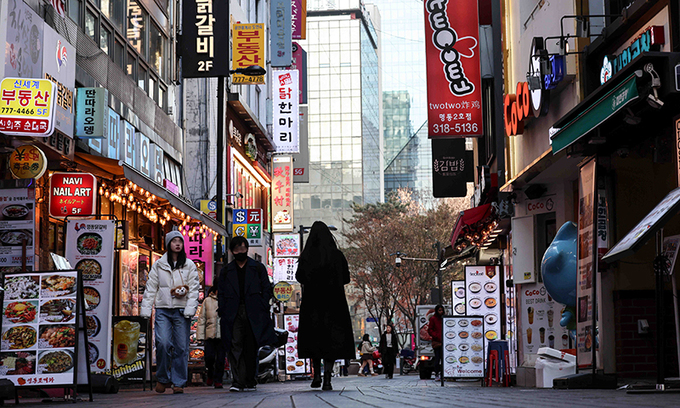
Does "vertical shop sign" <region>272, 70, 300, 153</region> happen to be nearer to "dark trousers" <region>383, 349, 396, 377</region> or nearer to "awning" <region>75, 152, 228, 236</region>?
"dark trousers" <region>383, 349, 396, 377</region>

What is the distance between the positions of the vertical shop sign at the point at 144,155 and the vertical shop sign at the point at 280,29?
18053 mm

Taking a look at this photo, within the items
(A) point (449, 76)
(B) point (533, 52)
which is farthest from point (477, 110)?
(B) point (533, 52)

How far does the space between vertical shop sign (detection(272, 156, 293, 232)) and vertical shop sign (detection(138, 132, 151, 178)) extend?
2439cm

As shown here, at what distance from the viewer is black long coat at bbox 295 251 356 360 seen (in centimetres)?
1100

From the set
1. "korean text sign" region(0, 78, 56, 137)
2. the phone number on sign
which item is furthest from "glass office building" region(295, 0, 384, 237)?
"korean text sign" region(0, 78, 56, 137)

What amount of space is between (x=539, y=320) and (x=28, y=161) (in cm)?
1029

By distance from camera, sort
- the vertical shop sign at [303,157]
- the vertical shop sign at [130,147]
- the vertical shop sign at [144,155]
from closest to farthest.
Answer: the vertical shop sign at [130,147]
the vertical shop sign at [144,155]
the vertical shop sign at [303,157]

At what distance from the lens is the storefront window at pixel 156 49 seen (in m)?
22.8

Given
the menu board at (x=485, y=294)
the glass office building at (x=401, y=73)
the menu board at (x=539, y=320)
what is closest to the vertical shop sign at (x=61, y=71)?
the menu board at (x=539, y=320)

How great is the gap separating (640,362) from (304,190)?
10349cm

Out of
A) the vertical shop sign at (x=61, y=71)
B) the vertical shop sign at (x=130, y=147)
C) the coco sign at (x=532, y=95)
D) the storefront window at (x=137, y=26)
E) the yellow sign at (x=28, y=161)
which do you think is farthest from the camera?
the storefront window at (x=137, y=26)

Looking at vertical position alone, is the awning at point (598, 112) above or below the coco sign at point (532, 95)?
below

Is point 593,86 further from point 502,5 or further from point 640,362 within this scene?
point 502,5

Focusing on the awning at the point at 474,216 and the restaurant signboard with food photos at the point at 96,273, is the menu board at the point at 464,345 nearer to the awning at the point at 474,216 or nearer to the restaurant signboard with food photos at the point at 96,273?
the awning at the point at 474,216
